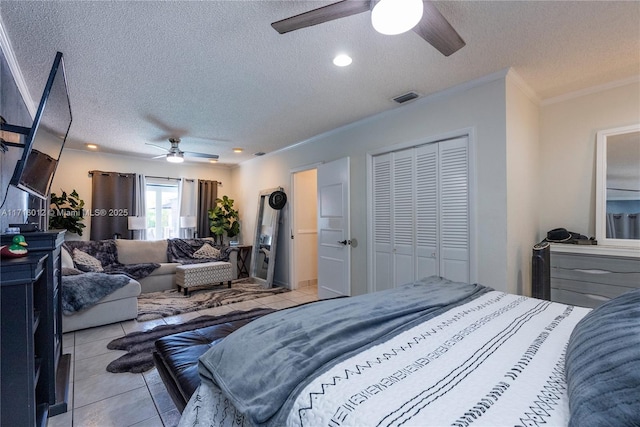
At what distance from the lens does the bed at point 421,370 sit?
0.75m

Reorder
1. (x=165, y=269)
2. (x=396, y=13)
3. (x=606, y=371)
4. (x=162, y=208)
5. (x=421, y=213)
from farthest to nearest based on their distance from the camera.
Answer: (x=162, y=208), (x=165, y=269), (x=421, y=213), (x=396, y=13), (x=606, y=371)

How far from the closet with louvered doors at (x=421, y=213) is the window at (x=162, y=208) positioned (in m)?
4.73

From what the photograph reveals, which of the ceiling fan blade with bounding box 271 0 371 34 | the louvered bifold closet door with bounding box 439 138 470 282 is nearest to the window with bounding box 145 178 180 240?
the louvered bifold closet door with bounding box 439 138 470 282

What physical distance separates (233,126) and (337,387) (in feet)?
12.4

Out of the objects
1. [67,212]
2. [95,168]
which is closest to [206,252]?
[67,212]

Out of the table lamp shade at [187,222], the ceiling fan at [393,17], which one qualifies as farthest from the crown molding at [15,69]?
the table lamp shade at [187,222]

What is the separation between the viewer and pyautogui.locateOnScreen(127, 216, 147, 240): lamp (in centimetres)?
566

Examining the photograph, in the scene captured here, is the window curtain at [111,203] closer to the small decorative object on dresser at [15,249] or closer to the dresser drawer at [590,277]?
the small decorative object on dresser at [15,249]

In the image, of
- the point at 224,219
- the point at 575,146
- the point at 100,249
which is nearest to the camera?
the point at 575,146

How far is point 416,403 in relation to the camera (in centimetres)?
80

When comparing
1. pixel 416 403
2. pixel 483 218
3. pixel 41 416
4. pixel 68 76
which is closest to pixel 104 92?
pixel 68 76

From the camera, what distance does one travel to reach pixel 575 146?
2.97 m

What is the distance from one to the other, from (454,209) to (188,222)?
543 centimetres

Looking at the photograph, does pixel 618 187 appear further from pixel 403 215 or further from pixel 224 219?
pixel 224 219
